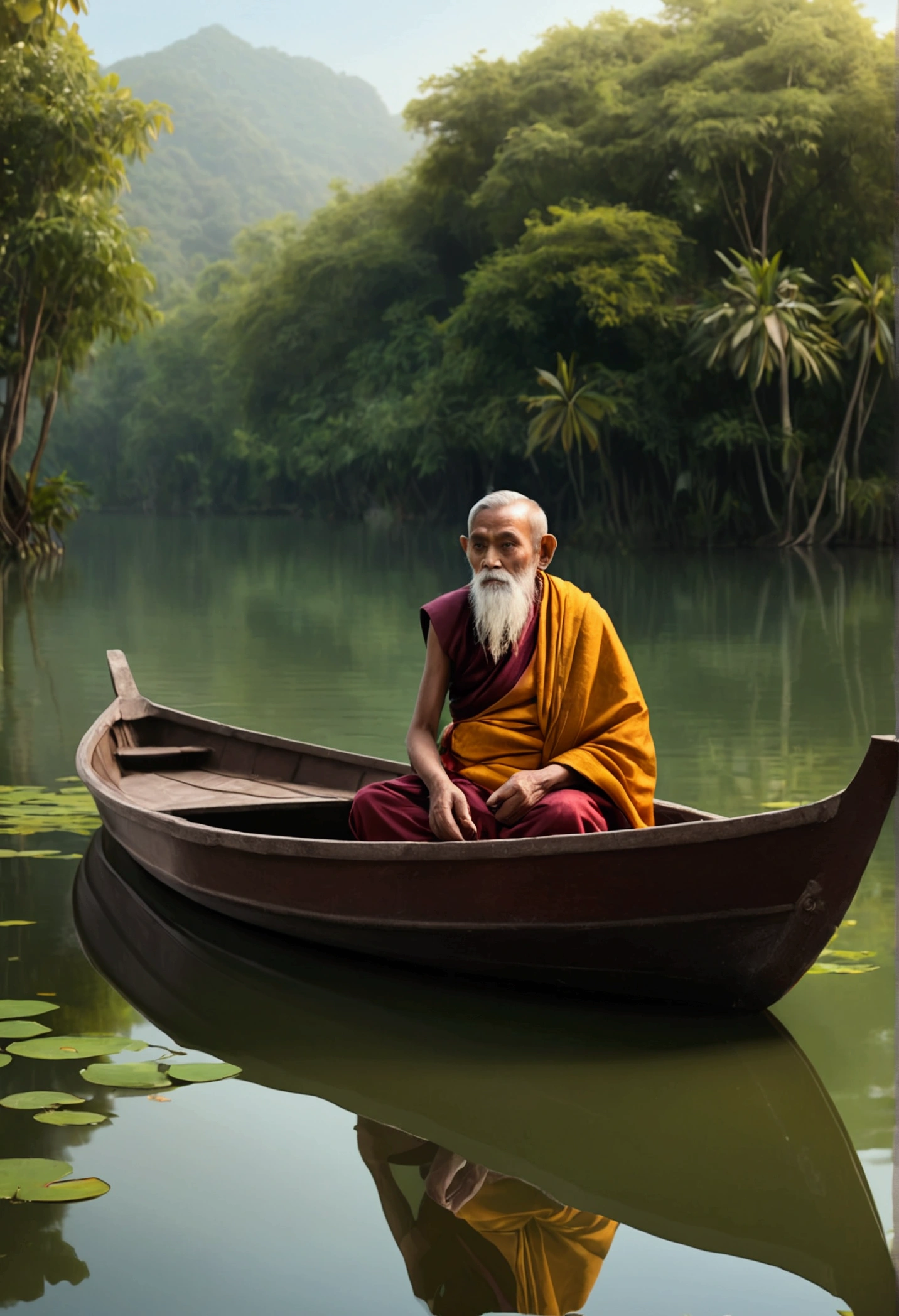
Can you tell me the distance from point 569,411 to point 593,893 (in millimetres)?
26941

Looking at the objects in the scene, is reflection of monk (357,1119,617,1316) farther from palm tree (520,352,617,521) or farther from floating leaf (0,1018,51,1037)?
palm tree (520,352,617,521)

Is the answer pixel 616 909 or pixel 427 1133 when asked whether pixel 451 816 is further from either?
pixel 427 1133

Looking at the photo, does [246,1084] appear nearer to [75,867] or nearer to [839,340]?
[75,867]


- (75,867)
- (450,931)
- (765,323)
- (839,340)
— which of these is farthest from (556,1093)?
(839,340)

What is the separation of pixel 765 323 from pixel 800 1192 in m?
25.0

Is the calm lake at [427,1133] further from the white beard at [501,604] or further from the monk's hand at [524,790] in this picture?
the white beard at [501,604]

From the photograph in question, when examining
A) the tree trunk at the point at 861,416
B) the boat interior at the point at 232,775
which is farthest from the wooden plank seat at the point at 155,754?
the tree trunk at the point at 861,416

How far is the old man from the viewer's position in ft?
13.5

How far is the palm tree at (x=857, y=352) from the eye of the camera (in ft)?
87.5

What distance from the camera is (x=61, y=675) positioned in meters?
10.8

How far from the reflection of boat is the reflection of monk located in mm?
76

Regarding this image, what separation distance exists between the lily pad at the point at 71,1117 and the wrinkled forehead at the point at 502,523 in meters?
1.90

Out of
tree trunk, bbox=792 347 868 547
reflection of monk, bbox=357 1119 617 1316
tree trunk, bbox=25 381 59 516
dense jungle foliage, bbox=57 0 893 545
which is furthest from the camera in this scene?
dense jungle foliage, bbox=57 0 893 545

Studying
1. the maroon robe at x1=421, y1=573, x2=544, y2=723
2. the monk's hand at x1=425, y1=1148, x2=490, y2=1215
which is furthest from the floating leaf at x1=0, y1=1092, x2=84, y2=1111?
the maroon robe at x1=421, y1=573, x2=544, y2=723
